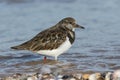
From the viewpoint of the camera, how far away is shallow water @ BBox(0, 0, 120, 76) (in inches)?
351

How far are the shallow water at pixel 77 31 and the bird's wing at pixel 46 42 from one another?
0.30 meters

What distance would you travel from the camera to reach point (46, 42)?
352 inches

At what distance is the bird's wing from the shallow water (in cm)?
30

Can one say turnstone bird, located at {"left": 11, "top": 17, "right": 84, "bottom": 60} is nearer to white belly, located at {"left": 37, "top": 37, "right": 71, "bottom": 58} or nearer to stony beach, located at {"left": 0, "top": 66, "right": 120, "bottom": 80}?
white belly, located at {"left": 37, "top": 37, "right": 71, "bottom": 58}

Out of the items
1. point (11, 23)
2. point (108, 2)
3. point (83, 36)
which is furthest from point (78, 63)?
point (108, 2)

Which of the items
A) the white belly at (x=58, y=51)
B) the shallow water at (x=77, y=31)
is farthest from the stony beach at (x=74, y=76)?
the white belly at (x=58, y=51)

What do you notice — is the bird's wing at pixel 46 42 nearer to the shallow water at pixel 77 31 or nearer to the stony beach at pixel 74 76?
the shallow water at pixel 77 31

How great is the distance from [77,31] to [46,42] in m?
2.40

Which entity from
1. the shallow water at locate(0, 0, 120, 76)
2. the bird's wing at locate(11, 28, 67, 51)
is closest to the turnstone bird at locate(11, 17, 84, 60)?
the bird's wing at locate(11, 28, 67, 51)

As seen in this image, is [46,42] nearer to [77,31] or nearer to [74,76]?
[74,76]

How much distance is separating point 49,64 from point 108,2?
484 cm

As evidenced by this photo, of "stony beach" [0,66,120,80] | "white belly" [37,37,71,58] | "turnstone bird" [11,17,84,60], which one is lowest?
"stony beach" [0,66,120,80]

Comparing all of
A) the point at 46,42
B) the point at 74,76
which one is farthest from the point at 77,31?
the point at 74,76

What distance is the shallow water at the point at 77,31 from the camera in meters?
8.91
